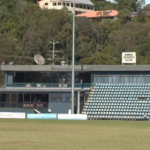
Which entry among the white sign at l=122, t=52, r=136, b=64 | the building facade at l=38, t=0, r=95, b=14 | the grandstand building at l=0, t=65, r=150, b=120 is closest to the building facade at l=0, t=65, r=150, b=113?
the grandstand building at l=0, t=65, r=150, b=120

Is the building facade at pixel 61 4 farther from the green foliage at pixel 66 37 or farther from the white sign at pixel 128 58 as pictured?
the white sign at pixel 128 58

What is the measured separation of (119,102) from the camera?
5753cm

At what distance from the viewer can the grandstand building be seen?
57.5 meters

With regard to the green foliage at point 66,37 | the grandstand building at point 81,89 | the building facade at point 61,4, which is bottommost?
the grandstand building at point 81,89

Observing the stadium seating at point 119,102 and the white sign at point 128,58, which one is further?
the white sign at point 128,58

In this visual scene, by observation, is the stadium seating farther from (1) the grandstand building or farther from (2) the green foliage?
(2) the green foliage

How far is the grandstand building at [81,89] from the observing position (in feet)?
189

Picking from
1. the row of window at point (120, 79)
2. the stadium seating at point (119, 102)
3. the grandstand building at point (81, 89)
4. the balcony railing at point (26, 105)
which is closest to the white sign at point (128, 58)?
the grandstand building at point (81, 89)

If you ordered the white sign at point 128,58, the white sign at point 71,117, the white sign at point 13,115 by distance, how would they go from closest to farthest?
the white sign at point 71,117
the white sign at point 13,115
the white sign at point 128,58

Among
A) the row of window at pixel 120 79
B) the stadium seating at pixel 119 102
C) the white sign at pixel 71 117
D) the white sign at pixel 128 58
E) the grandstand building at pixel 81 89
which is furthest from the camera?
the white sign at pixel 128 58

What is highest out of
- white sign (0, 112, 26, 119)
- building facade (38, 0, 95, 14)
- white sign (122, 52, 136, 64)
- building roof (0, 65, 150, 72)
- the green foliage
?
building facade (38, 0, 95, 14)

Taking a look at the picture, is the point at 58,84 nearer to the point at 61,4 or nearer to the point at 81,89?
the point at 81,89

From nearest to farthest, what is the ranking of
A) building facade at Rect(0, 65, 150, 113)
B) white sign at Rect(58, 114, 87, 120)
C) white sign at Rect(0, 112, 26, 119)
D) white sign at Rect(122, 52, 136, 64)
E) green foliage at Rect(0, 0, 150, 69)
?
white sign at Rect(58, 114, 87, 120), white sign at Rect(0, 112, 26, 119), building facade at Rect(0, 65, 150, 113), white sign at Rect(122, 52, 136, 64), green foliage at Rect(0, 0, 150, 69)

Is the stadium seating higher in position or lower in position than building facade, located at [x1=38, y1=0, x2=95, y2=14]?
lower
